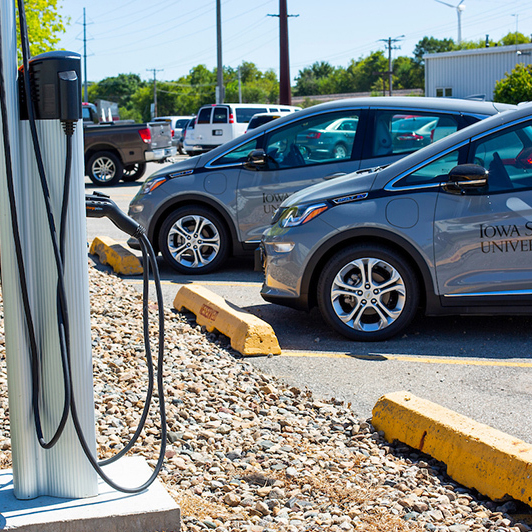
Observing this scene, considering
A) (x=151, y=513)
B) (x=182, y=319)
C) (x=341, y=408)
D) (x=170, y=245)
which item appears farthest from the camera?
(x=170, y=245)

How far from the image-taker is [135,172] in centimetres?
2061

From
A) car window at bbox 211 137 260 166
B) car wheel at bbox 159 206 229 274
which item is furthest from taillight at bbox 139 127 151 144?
car window at bbox 211 137 260 166

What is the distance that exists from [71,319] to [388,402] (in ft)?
6.09

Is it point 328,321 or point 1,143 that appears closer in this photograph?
point 1,143

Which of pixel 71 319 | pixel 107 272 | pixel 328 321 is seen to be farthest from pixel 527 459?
pixel 107 272

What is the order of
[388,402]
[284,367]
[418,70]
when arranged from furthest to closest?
[418,70] → [284,367] → [388,402]

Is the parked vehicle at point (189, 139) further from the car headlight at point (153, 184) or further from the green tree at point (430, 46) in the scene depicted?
the green tree at point (430, 46)

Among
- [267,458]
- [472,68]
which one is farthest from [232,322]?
[472,68]

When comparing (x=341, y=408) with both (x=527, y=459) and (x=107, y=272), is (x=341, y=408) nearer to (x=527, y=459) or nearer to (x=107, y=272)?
(x=527, y=459)

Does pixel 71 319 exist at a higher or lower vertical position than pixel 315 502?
higher

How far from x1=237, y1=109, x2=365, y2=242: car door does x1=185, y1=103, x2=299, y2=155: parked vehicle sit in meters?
22.8

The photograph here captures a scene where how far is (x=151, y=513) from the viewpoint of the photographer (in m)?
2.69

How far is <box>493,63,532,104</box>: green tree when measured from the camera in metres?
34.9

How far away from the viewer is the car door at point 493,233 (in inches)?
211
